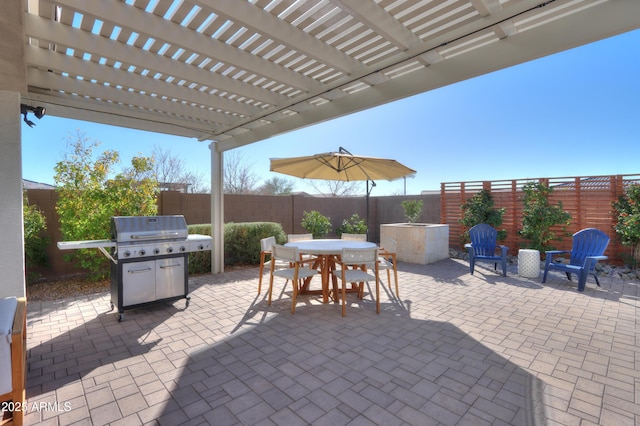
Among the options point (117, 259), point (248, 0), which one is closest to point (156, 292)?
point (117, 259)

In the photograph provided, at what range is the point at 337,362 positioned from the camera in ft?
8.45

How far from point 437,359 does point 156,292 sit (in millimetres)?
3267

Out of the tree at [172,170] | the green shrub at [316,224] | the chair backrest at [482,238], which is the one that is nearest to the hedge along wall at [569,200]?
the chair backrest at [482,238]

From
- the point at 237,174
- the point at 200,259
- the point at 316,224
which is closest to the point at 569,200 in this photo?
the point at 316,224

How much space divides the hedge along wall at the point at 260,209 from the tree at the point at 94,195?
0.32 metres

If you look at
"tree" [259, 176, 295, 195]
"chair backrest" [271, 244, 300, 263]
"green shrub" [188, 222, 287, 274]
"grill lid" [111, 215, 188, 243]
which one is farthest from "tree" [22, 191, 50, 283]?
"tree" [259, 176, 295, 195]

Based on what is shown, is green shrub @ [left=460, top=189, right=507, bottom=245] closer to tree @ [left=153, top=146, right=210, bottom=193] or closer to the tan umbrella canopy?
the tan umbrella canopy

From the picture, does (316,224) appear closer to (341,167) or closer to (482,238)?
(341,167)

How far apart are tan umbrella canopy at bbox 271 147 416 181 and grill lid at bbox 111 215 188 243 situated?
63.7 inches

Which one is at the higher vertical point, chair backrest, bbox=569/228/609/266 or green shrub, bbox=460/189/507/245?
green shrub, bbox=460/189/507/245

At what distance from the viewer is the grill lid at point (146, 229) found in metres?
3.52

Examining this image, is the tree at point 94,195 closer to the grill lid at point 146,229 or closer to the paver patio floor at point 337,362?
the paver patio floor at point 337,362

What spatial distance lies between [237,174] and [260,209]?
11269mm

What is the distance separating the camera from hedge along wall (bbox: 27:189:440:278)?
5.36 m
